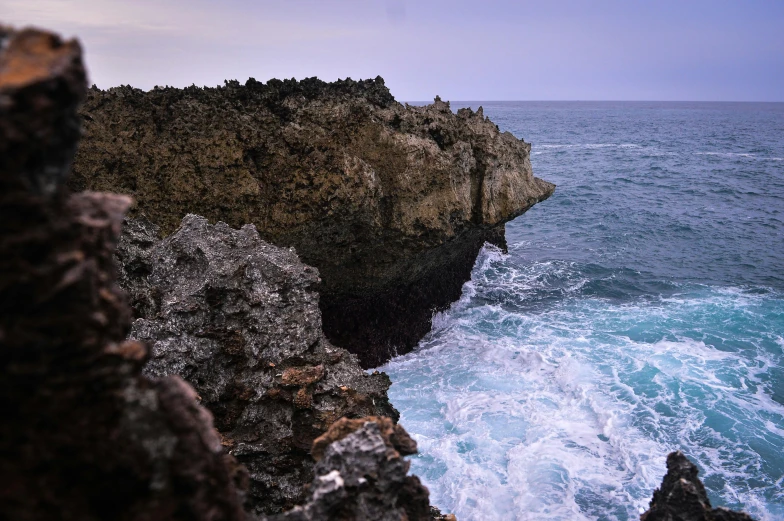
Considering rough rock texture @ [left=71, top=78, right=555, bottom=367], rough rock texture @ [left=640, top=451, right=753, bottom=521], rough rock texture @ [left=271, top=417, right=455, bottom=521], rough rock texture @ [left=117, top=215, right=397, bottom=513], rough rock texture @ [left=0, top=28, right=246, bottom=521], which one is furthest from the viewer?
rough rock texture @ [left=71, top=78, right=555, bottom=367]

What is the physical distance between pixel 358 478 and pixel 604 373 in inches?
565

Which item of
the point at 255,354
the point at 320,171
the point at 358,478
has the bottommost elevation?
the point at 255,354

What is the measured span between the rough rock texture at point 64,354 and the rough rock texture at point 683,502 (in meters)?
5.97

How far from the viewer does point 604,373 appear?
17.8 m

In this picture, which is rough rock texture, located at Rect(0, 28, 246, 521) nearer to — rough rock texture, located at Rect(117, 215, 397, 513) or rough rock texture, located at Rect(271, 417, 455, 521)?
rough rock texture, located at Rect(271, 417, 455, 521)

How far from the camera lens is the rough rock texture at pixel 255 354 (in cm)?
850

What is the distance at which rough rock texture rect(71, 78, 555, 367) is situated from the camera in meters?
16.4

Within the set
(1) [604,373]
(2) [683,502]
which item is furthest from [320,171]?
(2) [683,502]

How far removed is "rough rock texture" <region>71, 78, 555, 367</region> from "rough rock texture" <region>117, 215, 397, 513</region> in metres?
6.84

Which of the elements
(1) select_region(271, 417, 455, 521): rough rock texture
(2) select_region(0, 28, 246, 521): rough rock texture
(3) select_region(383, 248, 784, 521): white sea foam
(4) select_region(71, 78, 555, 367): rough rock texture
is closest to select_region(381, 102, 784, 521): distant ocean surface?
(3) select_region(383, 248, 784, 521): white sea foam

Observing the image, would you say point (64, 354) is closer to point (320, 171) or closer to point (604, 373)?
point (320, 171)

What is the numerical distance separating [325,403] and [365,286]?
10.2 m

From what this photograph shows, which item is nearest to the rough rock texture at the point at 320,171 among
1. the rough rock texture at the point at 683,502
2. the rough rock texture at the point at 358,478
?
the rough rock texture at the point at 683,502

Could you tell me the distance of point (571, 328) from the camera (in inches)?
845
